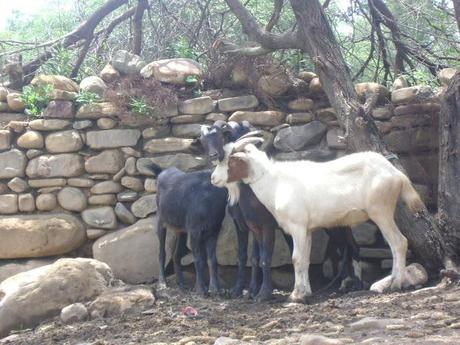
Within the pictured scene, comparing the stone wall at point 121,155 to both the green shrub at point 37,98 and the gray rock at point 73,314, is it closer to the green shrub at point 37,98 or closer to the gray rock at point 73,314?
the green shrub at point 37,98

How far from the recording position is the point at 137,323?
18.9ft

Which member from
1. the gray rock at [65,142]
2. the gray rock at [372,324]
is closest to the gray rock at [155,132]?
the gray rock at [65,142]

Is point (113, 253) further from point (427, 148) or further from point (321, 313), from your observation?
point (427, 148)

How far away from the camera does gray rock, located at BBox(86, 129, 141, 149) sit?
791 centimetres

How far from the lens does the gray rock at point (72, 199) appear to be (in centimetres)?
793

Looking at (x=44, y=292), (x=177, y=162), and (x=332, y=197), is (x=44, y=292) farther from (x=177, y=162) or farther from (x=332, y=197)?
(x=332, y=197)

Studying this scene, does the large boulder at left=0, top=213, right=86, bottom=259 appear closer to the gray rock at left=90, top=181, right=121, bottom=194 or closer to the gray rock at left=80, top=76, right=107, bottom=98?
the gray rock at left=90, top=181, right=121, bottom=194

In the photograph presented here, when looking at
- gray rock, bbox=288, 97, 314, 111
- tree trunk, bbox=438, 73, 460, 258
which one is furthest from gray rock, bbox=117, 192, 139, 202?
tree trunk, bbox=438, 73, 460, 258

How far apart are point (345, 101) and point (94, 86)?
2859mm

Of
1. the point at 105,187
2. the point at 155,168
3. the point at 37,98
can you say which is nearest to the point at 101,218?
the point at 105,187

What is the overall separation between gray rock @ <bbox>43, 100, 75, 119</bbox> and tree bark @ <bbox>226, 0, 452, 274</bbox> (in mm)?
2121

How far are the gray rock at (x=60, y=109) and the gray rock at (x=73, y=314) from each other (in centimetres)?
252

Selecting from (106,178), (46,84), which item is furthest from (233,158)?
(46,84)

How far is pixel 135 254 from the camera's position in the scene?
301 inches
